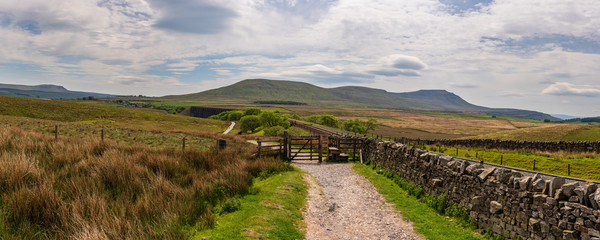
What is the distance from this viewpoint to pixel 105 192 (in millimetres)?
9336

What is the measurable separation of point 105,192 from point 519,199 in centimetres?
1235

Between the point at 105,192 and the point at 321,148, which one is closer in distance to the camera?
the point at 105,192

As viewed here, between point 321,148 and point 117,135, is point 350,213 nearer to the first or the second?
point 321,148

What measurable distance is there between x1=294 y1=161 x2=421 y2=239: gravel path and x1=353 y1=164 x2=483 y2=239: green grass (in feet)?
1.23

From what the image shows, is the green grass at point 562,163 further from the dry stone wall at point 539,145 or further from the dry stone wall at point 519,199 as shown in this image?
the dry stone wall at point 519,199

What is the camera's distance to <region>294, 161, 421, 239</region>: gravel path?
31.3ft

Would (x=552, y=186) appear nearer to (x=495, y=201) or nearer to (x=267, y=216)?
(x=495, y=201)

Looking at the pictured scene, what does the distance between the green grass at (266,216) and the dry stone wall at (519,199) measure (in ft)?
19.4

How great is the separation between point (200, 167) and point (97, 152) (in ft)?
15.7

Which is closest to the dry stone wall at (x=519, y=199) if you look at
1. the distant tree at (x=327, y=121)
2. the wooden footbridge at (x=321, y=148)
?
the wooden footbridge at (x=321, y=148)

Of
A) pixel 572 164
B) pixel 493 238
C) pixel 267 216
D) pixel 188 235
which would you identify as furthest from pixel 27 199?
pixel 572 164

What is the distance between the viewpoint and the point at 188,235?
7.35 metres

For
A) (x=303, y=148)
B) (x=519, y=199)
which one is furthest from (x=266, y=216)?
(x=303, y=148)

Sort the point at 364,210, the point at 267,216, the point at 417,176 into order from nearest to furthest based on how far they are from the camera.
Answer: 1. the point at 267,216
2. the point at 364,210
3. the point at 417,176
